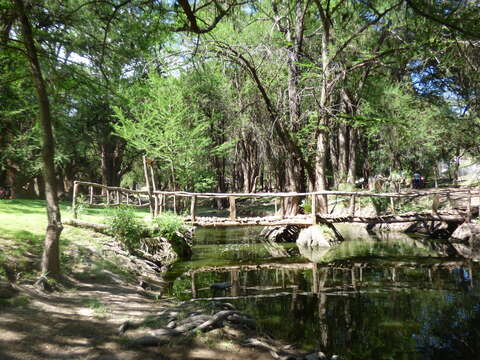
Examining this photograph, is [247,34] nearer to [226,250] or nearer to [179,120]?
[179,120]

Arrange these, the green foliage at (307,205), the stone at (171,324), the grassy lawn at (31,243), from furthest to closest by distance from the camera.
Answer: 1. the green foliage at (307,205)
2. the grassy lawn at (31,243)
3. the stone at (171,324)

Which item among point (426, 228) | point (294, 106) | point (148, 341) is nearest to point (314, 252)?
point (294, 106)

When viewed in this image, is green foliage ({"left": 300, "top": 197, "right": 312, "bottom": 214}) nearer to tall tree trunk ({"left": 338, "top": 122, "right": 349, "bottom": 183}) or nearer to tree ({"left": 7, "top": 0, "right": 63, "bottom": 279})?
tall tree trunk ({"left": 338, "top": 122, "right": 349, "bottom": 183})

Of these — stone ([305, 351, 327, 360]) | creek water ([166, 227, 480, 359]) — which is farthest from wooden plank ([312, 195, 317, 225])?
stone ([305, 351, 327, 360])

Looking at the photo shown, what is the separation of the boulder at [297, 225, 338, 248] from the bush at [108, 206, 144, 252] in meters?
7.36

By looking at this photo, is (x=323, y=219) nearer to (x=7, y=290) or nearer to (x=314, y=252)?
(x=314, y=252)

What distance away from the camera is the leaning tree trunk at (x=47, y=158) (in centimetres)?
534

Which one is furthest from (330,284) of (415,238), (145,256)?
(415,238)

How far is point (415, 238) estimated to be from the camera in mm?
16438

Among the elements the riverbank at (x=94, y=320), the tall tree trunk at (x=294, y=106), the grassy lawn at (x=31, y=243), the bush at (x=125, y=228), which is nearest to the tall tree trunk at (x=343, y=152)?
the tall tree trunk at (x=294, y=106)

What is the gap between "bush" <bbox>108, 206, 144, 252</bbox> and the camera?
32.6ft

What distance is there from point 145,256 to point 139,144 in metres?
12.7

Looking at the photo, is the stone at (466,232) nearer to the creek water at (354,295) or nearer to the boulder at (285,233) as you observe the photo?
the creek water at (354,295)

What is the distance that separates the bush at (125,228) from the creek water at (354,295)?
1.48 m
